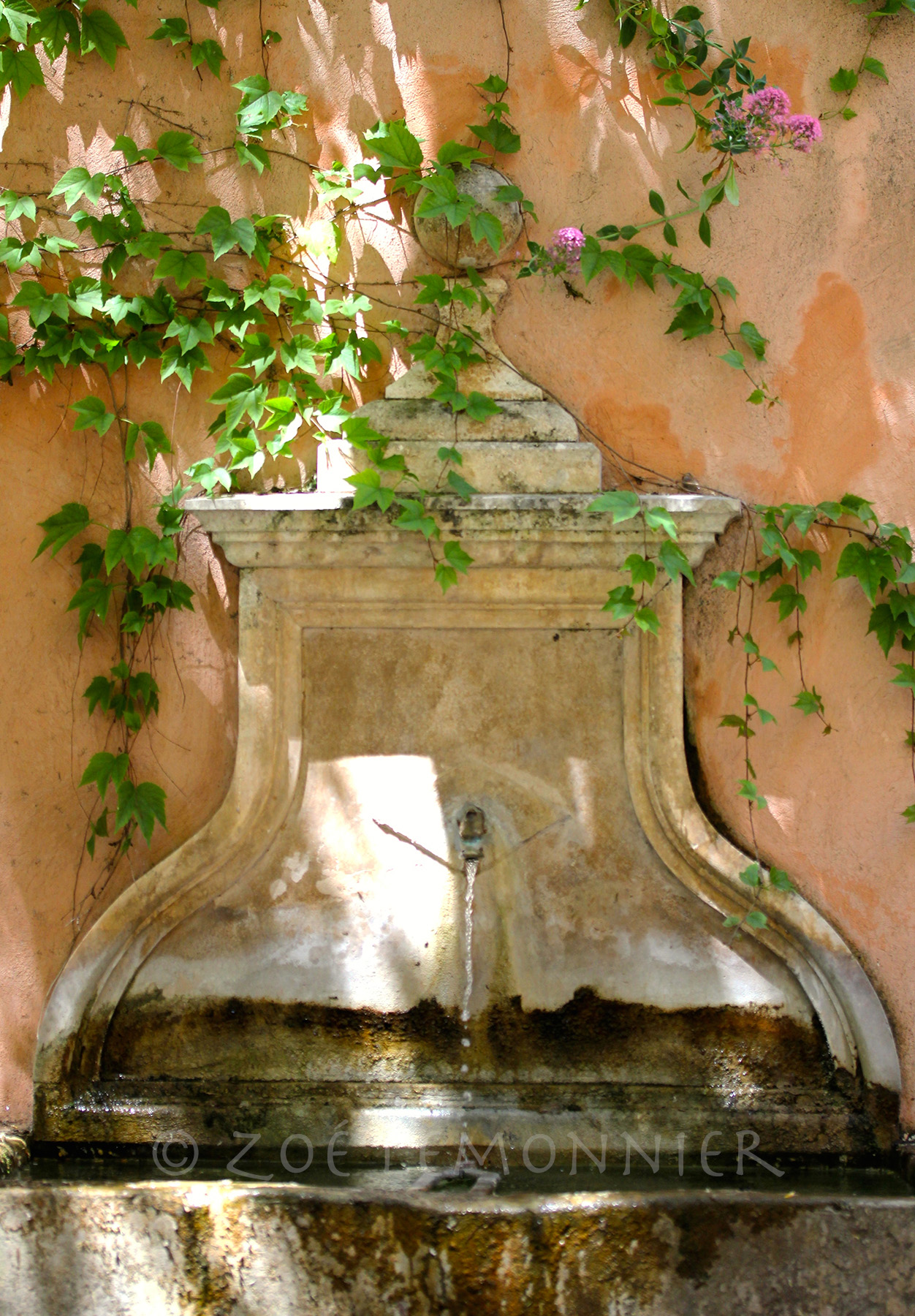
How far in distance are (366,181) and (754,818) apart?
167 cm

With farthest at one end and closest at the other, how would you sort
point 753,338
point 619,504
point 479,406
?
point 753,338 < point 479,406 < point 619,504

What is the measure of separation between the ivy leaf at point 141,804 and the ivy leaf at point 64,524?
54 centimetres

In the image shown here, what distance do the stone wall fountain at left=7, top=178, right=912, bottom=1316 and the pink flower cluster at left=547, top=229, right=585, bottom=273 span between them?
0.23 metres

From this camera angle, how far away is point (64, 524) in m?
2.38

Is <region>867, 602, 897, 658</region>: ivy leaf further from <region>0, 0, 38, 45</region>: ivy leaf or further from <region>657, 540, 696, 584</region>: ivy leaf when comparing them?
<region>0, 0, 38, 45</region>: ivy leaf

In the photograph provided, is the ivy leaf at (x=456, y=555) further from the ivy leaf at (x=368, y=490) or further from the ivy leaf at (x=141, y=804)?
the ivy leaf at (x=141, y=804)

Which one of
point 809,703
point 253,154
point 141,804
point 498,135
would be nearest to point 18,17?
point 253,154

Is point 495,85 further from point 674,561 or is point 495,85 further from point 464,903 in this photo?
point 464,903

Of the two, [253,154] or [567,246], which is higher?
[253,154]

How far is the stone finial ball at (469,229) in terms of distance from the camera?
2393 mm

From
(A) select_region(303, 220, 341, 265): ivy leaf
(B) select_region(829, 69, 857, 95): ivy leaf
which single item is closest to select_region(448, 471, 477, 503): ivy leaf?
(A) select_region(303, 220, 341, 265): ivy leaf

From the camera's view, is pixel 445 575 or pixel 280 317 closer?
pixel 445 575

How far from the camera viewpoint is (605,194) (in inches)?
97.0

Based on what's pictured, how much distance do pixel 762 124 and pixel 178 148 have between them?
4.18 ft
